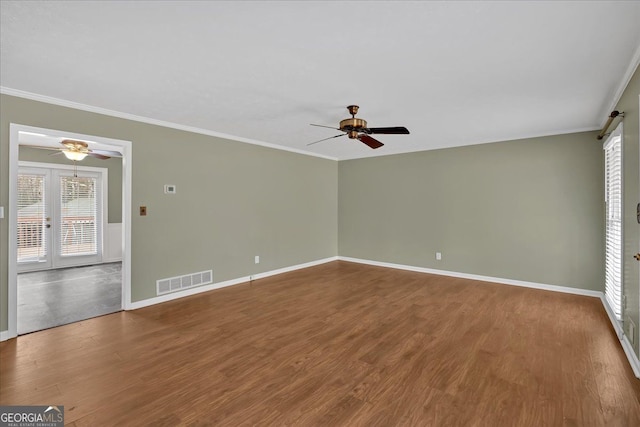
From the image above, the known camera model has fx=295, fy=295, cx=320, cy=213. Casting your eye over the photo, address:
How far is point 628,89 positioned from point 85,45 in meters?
4.54

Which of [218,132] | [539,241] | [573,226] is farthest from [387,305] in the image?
[218,132]

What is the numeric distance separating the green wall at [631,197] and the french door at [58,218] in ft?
28.7

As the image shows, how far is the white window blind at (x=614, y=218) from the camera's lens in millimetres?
3041

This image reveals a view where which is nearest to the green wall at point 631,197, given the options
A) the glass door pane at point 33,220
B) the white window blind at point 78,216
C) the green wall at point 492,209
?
the green wall at point 492,209

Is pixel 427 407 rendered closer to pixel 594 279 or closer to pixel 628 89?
pixel 628 89

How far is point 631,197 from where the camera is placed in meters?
2.60

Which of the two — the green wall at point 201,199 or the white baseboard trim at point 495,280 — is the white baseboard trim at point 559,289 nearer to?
the white baseboard trim at point 495,280

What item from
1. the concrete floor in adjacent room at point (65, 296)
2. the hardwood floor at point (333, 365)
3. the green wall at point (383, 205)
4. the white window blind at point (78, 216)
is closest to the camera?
the hardwood floor at point (333, 365)

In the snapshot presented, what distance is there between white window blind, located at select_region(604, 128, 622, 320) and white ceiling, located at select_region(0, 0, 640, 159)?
54 centimetres

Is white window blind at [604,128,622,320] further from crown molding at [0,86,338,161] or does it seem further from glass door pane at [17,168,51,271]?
glass door pane at [17,168,51,271]

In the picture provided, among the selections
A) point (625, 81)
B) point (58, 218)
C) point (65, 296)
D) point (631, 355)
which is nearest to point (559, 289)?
point (631, 355)

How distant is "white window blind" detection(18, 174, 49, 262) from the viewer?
5758 mm

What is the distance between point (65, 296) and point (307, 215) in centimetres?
418

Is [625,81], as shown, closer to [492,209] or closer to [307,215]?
[492,209]
